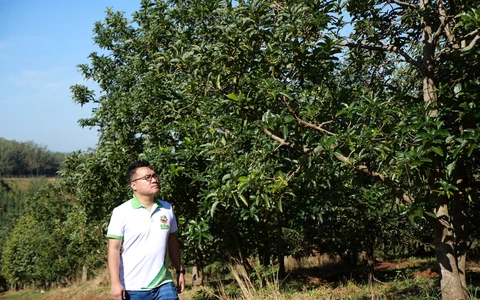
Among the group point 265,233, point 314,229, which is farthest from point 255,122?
point 314,229

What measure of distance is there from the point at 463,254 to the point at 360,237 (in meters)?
8.13

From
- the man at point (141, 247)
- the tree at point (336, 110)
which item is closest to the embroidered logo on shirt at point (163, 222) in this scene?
the man at point (141, 247)

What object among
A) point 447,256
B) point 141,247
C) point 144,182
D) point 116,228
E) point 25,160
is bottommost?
point 447,256

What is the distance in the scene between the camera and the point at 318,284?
1269 cm

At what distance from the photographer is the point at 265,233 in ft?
30.6

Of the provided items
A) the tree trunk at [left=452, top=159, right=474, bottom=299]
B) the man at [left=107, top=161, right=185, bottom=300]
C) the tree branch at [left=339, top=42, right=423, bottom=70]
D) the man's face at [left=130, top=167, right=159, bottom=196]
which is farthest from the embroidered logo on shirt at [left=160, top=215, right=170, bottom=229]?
the tree trunk at [left=452, top=159, right=474, bottom=299]

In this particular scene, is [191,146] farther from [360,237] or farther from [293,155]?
[360,237]

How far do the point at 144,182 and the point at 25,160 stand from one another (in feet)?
480

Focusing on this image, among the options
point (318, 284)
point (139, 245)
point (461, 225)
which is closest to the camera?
point (139, 245)

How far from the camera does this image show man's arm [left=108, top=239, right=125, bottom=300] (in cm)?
373

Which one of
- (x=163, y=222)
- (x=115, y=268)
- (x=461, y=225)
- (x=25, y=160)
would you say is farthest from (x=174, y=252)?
(x=25, y=160)

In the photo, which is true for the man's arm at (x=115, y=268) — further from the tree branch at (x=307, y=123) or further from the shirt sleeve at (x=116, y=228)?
the tree branch at (x=307, y=123)

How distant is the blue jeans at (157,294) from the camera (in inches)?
152

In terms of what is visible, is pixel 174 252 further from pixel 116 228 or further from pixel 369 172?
pixel 369 172
